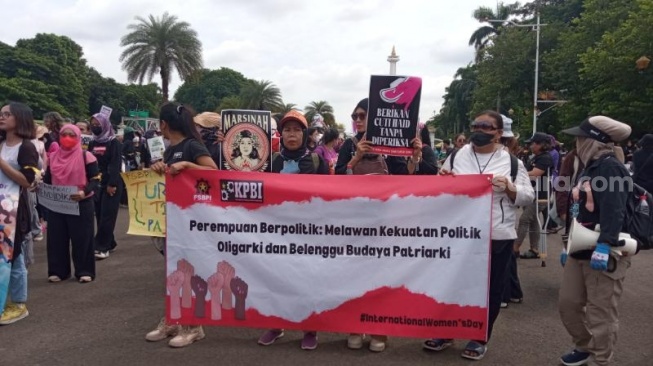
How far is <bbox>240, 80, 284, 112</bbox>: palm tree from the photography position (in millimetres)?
57469

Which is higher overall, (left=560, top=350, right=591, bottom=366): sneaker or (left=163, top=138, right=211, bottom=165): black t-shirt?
(left=163, top=138, right=211, bottom=165): black t-shirt

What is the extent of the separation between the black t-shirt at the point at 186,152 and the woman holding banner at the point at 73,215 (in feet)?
7.80

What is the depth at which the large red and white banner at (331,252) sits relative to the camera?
404cm

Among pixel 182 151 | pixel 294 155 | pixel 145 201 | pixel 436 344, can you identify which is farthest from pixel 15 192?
pixel 436 344

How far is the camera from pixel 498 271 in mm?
4137

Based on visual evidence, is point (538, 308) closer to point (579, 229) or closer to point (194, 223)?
point (579, 229)

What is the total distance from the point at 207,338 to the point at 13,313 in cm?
191

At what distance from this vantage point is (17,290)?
5.12m

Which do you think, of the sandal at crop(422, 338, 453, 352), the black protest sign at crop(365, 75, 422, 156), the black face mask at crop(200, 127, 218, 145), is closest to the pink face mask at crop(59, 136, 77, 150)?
the black face mask at crop(200, 127, 218, 145)

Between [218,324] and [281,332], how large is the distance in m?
0.59

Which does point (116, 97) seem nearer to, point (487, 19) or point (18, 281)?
point (487, 19)

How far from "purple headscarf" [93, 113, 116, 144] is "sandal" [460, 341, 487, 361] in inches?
218

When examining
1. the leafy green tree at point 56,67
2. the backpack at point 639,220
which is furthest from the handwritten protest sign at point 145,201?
the leafy green tree at point 56,67

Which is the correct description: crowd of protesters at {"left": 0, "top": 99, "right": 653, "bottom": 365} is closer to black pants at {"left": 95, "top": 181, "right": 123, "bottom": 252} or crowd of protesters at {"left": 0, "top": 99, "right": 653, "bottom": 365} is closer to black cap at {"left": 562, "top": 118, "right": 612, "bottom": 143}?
black cap at {"left": 562, "top": 118, "right": 612, "bottom": 143}
